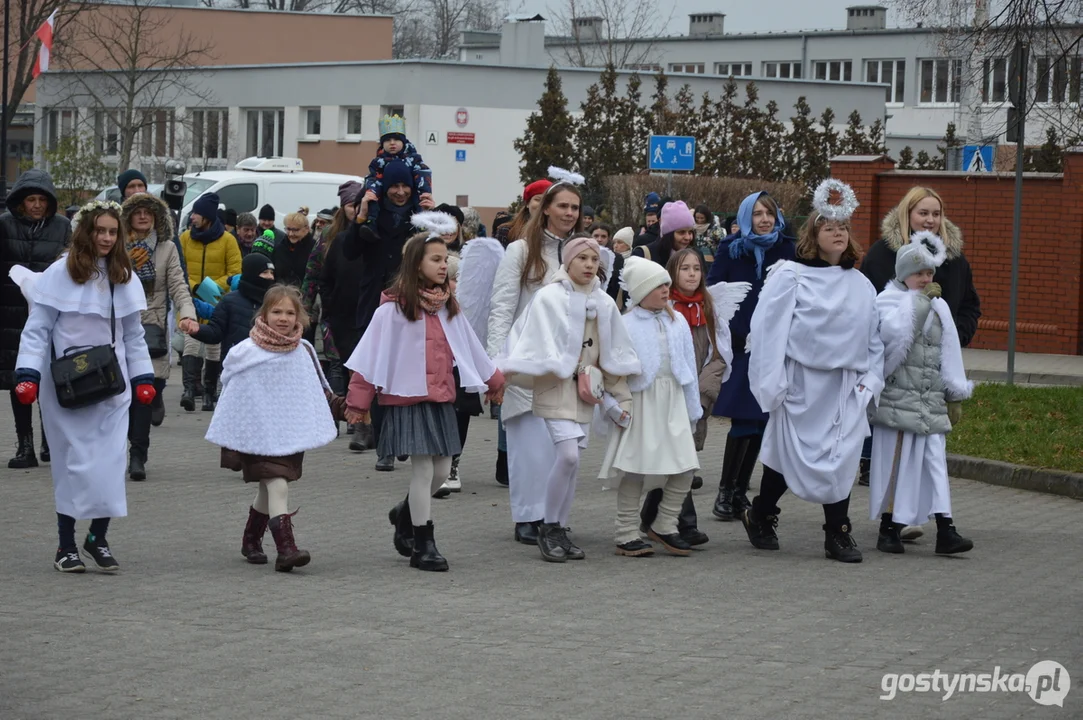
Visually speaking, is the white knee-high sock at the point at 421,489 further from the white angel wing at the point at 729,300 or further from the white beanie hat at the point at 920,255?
the white beanie hat at the point at 920,255

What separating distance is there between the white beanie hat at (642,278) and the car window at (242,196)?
20.6 m

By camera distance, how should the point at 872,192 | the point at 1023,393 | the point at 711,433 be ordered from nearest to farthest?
the point at 711,433 → the point at 1023,393 → the point at 872,192

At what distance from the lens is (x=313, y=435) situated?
8.55 m

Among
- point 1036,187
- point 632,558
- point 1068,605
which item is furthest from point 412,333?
point 1036,187

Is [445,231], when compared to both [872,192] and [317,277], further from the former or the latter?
[872,192]

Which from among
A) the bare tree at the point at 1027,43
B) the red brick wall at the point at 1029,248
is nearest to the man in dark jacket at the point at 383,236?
the bare tree at the point at 1027,43

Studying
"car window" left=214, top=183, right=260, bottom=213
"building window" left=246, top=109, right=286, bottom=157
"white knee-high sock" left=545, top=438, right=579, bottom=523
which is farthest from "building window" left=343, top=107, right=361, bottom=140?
"white knee-high sock" left=545, top=438, right=579, bottom=523

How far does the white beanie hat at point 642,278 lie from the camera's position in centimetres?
907

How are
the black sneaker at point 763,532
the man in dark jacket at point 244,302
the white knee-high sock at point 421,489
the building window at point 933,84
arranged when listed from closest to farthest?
the white knee-high sock at point 421,489
the black sneaker at point 763,532
the man in dark jacket at point 244,302
the building window at point 933,84

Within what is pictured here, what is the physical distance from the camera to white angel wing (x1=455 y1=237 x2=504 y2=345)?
10.8 meters

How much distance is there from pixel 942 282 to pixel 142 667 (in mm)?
5891

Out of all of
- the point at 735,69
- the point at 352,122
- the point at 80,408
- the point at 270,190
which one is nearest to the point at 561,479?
the point at 80,408

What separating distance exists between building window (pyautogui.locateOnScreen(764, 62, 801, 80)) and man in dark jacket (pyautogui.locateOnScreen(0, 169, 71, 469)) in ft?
217

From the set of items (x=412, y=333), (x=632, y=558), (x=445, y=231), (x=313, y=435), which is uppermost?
(x=445, y=231)
